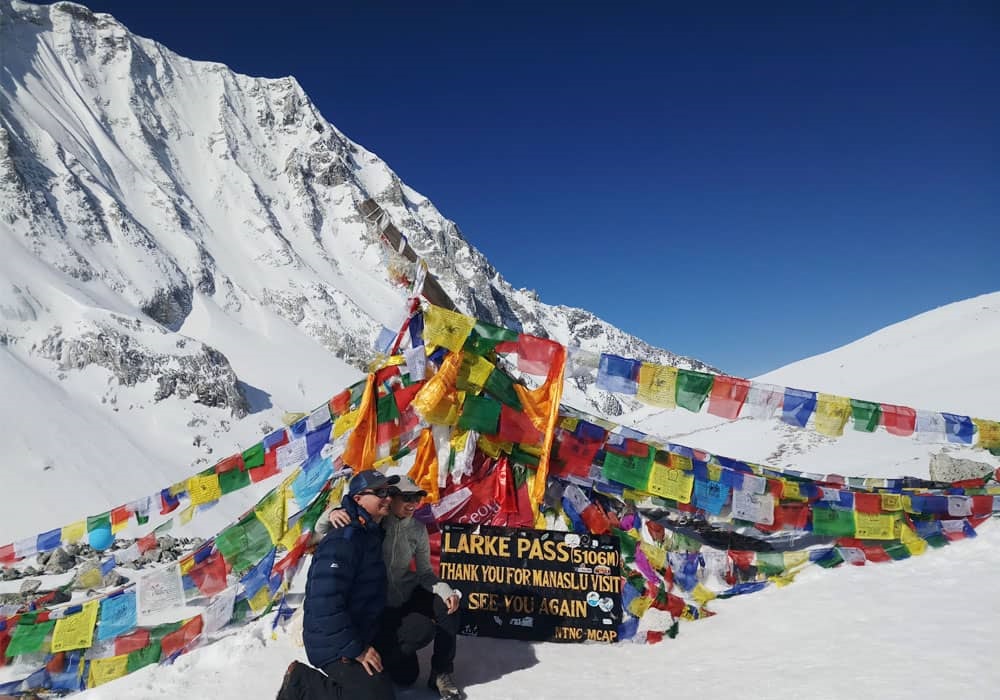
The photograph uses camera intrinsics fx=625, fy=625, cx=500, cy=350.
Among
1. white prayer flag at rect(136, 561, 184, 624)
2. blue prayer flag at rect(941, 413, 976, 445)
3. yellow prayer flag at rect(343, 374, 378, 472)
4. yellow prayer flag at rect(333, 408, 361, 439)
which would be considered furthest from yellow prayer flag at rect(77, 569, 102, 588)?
blue prayer flag at rect(941, 413, 976, 445)

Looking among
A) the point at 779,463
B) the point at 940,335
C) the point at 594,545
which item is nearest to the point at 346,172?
the point at 940,335

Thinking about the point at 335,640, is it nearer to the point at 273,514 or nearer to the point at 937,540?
the point at 273,514

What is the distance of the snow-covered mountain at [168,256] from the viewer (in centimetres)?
2844

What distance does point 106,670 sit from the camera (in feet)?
17.3

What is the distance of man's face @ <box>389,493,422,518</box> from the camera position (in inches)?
164

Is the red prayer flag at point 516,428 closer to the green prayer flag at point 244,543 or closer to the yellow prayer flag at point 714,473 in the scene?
the yellow prayer flag at point 714,473

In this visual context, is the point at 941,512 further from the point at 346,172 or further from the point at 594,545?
the point at 346,172

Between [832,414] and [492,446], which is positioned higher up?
[832,414]

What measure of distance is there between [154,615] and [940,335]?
2974 cm

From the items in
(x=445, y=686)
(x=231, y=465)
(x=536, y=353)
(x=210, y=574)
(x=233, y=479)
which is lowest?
(x=445, y=686)

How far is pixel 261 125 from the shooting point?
89500 millimetres

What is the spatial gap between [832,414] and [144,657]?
7.01 metres

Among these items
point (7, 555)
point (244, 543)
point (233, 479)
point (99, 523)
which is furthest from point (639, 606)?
point (7, 555)

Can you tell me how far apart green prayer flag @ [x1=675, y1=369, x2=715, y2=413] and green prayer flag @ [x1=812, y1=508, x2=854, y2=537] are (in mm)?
1628
